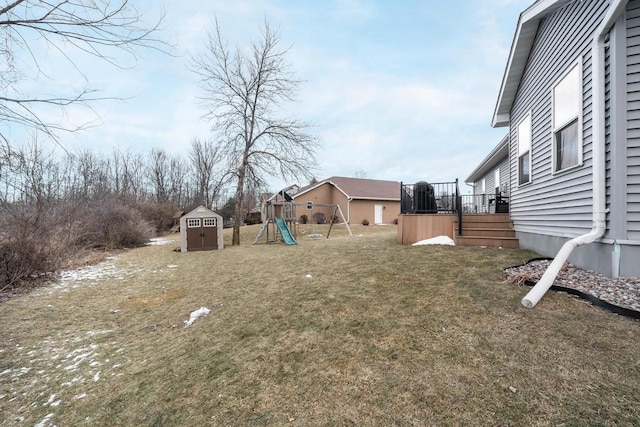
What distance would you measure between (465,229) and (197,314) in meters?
6.55

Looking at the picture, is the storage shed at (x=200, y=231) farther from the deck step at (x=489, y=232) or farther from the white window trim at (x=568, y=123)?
the white window trim at (x=568, y=123)

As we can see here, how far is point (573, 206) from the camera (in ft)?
13.7

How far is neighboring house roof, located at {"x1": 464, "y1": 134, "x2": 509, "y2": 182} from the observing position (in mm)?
9248

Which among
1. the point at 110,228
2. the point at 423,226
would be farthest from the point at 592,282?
the point at 110,228

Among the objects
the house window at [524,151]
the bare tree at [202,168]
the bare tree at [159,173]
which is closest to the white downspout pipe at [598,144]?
the house window at [524,151]

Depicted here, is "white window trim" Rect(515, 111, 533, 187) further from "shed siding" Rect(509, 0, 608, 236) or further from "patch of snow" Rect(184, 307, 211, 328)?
"patch of snow" Rect(184, 307, 211, 328)

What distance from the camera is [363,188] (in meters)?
23.6

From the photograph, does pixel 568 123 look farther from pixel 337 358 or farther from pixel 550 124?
pixel 337 358

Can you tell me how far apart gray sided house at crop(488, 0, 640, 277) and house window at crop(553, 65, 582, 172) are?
16 mm

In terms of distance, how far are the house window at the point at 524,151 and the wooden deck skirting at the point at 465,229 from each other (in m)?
1.20

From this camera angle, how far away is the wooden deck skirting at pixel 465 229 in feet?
22.0

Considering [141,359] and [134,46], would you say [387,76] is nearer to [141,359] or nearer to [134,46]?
[134,46]

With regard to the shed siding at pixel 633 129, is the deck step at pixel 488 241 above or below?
below

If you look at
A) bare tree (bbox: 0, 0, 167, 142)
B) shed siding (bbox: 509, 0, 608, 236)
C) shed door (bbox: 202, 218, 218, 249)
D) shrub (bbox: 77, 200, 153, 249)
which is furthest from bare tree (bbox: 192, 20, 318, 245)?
bare tree (bbox: 0, 0, 167, 142)
